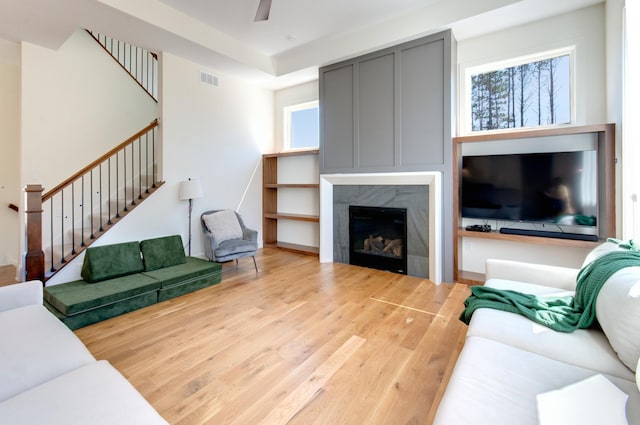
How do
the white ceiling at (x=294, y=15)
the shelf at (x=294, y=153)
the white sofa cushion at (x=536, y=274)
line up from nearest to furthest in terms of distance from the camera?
the white sofa cushion at (x=536, y=274)
the white ceiling at (x=294, y=15)
the shelf at (x=294, y=153)

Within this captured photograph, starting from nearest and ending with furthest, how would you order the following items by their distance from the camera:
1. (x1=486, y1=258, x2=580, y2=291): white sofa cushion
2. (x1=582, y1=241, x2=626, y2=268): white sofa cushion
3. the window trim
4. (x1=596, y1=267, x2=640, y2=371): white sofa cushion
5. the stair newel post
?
1. (x1=596, y1=267, x2=640, y2=371): white sofa cushion
2. (x1=582, y1=241, x2=626, y2=268): white sofa cushion
3. (x1=486, y1=258, x2=580, y2=291): white sofa cushion
4. the stair newel post
5. the window trim

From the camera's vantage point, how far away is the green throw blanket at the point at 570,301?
5.26ft

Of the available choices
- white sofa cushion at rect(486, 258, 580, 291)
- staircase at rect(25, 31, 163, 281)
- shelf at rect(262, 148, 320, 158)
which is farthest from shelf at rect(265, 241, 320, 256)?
white sofa cushion at rect(486, 258, 580, 291)

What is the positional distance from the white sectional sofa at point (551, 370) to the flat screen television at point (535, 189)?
206 cm

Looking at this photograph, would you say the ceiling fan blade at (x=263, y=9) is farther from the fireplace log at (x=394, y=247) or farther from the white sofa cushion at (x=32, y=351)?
the fireplace log at (x=394, y=247)

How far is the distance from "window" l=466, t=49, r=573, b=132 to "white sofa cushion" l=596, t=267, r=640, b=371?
107 inches

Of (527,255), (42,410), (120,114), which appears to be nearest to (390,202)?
(527,255)

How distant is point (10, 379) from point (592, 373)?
8.23ft

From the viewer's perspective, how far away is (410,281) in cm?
387

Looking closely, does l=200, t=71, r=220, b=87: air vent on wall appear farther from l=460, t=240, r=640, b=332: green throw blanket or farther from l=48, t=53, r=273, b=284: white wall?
l=460, t=240, r=640, b=332: green throw blanket

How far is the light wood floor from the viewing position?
5.47ft

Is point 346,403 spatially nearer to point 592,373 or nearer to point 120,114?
point 592,373

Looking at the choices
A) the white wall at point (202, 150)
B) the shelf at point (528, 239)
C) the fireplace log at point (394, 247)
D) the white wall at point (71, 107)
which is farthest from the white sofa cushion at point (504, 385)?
the white wall at point (71, 107)

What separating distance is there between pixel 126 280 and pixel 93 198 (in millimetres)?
2107
